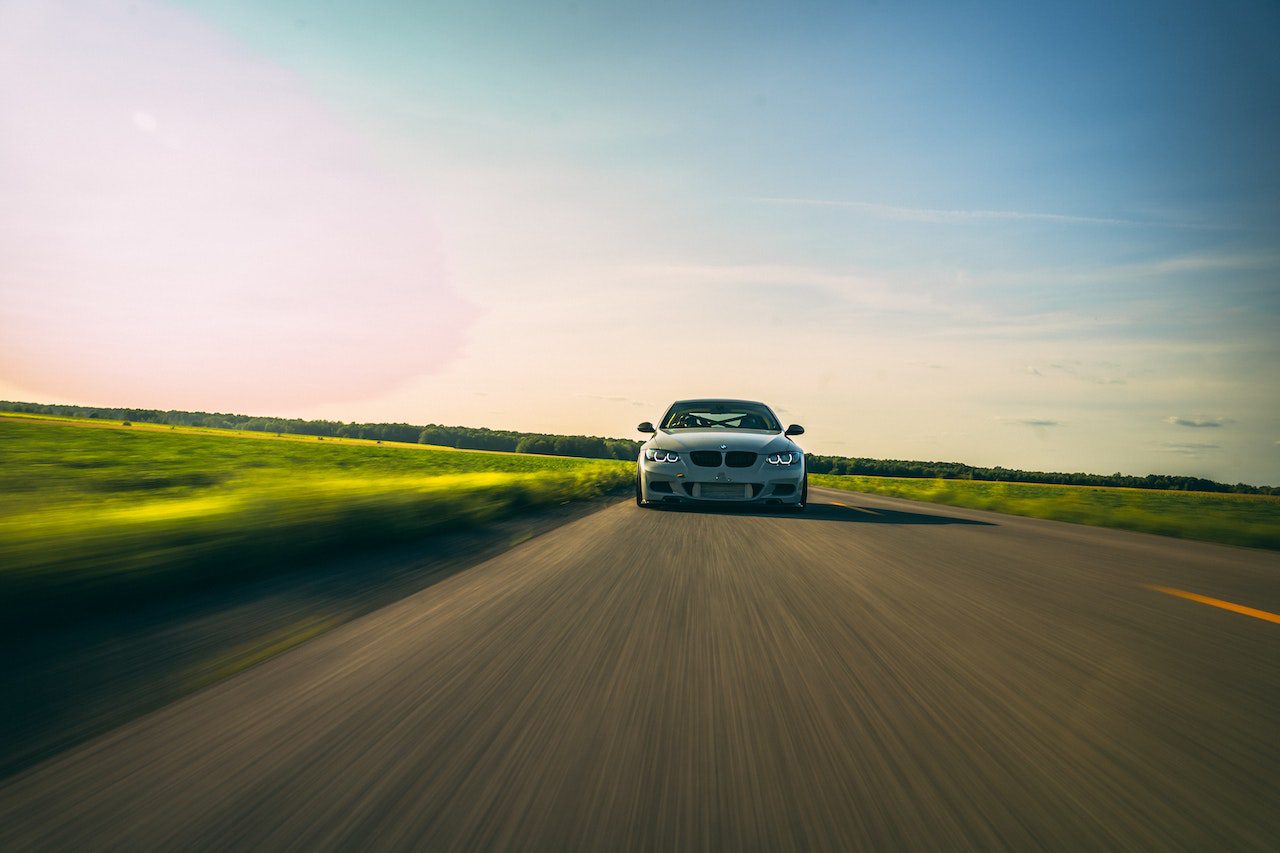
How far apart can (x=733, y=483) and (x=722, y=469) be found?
264 millimetres

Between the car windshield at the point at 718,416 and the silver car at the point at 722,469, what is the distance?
97 cm

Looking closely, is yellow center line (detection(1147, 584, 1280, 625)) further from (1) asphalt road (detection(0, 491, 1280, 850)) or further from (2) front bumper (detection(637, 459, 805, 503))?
(2) front bumper (detection(637, 459, 805, 503))

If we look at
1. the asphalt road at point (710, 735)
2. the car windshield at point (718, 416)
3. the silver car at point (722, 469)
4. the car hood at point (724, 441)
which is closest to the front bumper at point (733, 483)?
the silver car at point (722, 469)

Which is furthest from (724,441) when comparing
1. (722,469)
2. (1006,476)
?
(1006,476)

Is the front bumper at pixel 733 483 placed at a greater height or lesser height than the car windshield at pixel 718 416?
lesser

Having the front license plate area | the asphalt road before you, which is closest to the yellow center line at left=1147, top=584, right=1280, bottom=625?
the asphalt road

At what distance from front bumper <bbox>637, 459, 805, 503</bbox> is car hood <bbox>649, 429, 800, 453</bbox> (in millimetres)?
259

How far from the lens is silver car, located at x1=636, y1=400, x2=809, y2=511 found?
10492 mm

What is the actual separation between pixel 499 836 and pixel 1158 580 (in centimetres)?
595

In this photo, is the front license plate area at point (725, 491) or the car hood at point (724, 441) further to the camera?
the car hood at point (724, 441)

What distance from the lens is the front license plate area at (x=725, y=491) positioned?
34.3ft

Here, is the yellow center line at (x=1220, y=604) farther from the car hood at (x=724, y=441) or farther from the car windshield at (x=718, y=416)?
the car windshield at (x=718, y=416)

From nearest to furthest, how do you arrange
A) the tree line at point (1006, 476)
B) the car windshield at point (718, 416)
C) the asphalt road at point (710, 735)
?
the asphalt road at point (710, 735) → the car windshield at point (718, 416) → the tree line at point (1006, 476)

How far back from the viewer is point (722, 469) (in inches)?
415
